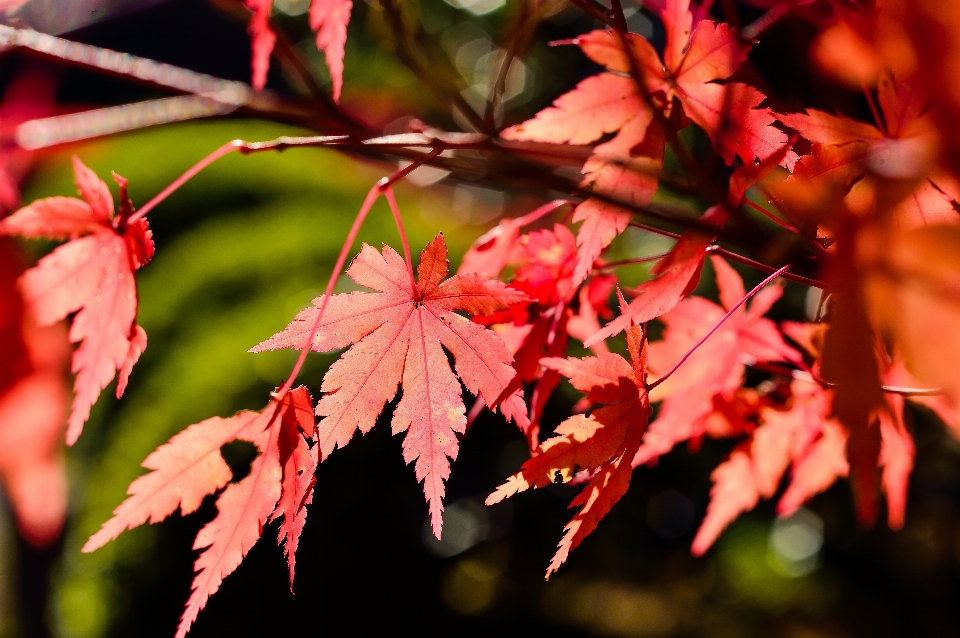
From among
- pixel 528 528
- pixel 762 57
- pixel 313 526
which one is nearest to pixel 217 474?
pixel 313 526

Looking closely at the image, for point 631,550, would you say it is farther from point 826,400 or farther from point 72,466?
point 72,466

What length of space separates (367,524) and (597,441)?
1.82 m

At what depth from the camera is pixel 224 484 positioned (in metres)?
0.56

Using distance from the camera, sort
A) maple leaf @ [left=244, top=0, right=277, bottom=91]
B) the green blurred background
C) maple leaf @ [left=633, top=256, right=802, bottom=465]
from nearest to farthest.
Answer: maple leaf @ [left=244, top=0, right=277, bottom=91] < maple leaf @ [left=633, top=256, right=802, bottom=465] < the green blurred background

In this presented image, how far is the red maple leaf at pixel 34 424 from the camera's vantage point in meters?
1.40

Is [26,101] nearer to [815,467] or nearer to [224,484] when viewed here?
[224,484]

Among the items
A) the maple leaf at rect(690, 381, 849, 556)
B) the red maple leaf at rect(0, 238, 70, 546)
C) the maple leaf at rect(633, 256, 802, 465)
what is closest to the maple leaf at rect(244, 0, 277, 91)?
the maple leaf at rect(633, 256, 802, 465)

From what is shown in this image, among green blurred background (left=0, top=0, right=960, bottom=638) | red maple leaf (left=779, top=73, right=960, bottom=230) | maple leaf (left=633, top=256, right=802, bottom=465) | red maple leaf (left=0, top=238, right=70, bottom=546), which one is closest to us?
red maple leaf (left=779, top=73, right=960, bottom=230)

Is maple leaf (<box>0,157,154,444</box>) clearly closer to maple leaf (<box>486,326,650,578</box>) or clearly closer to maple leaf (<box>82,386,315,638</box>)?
maple leaf (<box>82,386,315,638</box>)

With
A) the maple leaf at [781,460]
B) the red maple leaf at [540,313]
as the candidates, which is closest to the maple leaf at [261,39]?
the red maple leaf at [540,313]

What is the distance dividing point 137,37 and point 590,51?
3.26 m

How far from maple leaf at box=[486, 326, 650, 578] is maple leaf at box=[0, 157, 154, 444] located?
1.05 feet

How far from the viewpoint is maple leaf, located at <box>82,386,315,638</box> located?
0.54 metres

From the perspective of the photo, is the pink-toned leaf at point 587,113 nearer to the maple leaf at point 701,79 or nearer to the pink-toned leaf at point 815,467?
the maple leaf at point 701,79
